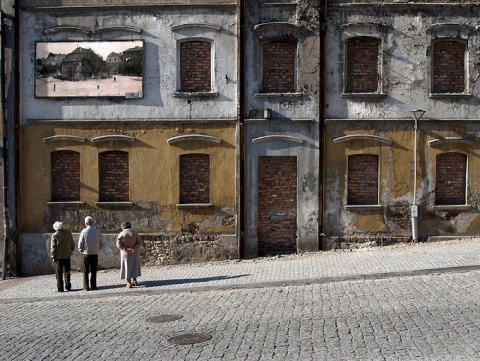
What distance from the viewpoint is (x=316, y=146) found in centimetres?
1681

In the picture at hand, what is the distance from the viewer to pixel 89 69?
17.3m

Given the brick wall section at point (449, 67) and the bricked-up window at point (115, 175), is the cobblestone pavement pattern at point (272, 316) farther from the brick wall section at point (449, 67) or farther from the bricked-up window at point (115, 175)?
the brick wall section at point (449, 67)

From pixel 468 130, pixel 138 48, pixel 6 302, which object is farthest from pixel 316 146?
pixel 6 302

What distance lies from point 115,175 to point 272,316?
27.6 ft

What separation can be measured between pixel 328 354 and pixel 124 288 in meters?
6.72

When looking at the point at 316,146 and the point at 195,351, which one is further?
the point at 316,146

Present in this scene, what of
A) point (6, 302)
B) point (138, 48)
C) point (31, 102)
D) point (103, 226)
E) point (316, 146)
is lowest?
point (6, 302)

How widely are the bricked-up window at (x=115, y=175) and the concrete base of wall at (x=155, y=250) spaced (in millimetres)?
1153

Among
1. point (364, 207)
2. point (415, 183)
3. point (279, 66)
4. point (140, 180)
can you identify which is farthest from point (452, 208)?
point (140, 180)

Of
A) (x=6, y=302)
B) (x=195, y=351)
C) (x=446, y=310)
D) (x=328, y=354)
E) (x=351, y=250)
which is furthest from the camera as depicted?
(x=351, y=250)

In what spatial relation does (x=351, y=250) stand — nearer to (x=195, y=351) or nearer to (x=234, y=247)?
(x=234, y=247)

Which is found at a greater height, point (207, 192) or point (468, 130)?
point (468, 130)

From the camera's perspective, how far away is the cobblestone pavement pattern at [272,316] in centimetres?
849

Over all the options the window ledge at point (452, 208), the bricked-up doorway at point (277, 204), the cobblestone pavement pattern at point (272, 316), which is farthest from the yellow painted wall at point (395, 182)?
the cobblestone pavement pattern at point (272, 316)
